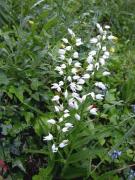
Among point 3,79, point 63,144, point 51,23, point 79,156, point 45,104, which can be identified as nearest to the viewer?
point 63,144

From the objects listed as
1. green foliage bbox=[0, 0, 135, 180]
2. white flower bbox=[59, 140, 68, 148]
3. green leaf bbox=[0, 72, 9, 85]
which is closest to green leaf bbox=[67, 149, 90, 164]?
green foliage bbox=[0, 0, 135, 180]

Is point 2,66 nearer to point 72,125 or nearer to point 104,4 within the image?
point 72,125

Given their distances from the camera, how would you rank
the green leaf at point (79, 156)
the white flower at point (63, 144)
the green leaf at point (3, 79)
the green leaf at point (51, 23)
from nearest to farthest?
the white flower at point (63, 144) → the green leaf at point (79, 156) → the green leaf at point (3, 79) → the green leaf at point (51, 23)

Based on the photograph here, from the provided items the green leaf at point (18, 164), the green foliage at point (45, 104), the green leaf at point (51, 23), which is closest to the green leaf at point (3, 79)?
the green foliage at point (45, 104)

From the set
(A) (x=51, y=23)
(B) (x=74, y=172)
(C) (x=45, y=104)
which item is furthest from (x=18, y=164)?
(A) (x=51, y=23)

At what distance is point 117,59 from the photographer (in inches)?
185

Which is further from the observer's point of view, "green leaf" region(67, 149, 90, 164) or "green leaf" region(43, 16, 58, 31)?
"green leaf" region(43, 16, 58, 31)

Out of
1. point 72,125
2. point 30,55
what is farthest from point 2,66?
point 72,125

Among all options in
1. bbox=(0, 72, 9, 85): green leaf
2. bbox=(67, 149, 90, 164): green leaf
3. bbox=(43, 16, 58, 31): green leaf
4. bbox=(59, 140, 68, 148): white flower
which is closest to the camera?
bbox=(59, 140, 68, 148): white flower

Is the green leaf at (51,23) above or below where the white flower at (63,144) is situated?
above

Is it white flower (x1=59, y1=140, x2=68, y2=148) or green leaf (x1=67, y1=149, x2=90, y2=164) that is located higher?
white flower (x1=59, y1=140, x2=68, y2=148)

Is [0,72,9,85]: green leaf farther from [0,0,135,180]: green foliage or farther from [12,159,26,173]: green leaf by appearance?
[12,159,26,173]: green leaf

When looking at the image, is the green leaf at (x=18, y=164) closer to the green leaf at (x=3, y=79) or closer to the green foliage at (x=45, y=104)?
the green foliage at (x=45, y=104)

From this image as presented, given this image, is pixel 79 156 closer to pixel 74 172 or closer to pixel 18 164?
pixel 74 172
